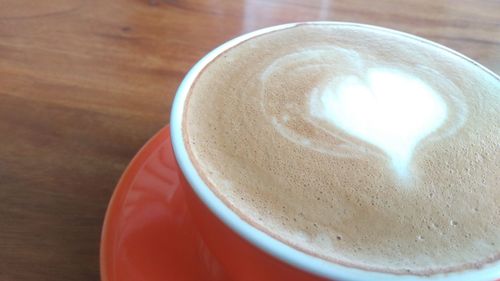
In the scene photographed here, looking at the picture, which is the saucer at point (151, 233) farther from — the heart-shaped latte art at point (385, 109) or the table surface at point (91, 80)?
the heart-shaped latte art at point (385, 109)

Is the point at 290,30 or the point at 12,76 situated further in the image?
the point at 12,76

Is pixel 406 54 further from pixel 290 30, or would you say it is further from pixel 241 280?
pixel 241 280

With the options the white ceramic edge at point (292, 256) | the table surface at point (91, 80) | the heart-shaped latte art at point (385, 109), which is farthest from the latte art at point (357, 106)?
the table surface at point (91, 80)

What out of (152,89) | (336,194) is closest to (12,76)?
(152,89)

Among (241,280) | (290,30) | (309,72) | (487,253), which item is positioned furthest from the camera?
(290,30)

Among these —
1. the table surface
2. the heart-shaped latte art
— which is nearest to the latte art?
the heart-shaped latte art

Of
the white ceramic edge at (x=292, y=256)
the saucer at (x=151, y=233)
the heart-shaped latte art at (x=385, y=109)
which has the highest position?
the heart-shaped latte art at (x=385, y=109)

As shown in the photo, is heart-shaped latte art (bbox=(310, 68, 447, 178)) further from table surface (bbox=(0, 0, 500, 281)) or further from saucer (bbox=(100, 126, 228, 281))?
table surface (bbox=(0, 0, 500, 281))
